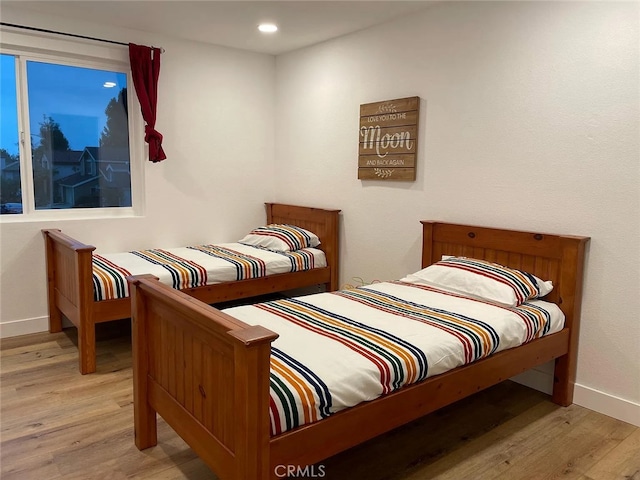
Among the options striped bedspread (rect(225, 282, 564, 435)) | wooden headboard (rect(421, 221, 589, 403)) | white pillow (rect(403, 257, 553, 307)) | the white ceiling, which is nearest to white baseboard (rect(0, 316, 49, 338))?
striped bedspread (rect(225, 282, 564, 435))

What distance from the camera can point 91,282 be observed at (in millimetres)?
2896

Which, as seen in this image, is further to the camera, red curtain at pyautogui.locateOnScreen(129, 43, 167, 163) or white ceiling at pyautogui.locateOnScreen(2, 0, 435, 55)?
red curtain at pyautogui.locateOnScreen(129, 43, 167, 163)

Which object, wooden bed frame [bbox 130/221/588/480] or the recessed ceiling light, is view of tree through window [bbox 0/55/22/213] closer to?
the recessed ceiling light

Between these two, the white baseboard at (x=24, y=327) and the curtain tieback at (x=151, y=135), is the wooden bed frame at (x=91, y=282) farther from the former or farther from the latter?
the curtain tieback at (x=151, y=135)

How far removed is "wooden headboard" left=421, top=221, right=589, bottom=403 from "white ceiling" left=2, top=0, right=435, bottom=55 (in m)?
1.51

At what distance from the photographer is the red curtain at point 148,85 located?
3748 millimetres

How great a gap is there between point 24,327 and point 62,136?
145 centimetres

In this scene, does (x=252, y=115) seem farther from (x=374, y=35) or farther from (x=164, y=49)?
(x=374, y=35)

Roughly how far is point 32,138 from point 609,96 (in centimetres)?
373

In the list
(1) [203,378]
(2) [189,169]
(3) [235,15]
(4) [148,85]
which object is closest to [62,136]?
(4) [148,85]

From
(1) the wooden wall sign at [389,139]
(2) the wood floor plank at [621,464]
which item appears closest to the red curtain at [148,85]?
(1) the wooden wall sign at [389,139]

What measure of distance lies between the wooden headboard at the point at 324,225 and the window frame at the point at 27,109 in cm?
130

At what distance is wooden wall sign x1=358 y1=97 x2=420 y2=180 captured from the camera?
3.36 m

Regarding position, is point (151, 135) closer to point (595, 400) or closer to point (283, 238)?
point (283, 238)
